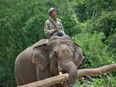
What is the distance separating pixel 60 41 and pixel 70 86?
86 centimetres

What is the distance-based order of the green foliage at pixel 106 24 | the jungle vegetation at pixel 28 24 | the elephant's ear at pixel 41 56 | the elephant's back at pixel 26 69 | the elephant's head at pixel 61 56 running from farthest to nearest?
the jungle vegetation at pixel 28 24
the green foliage at pixel 106 24
the elephant's back at pixel 26 69
the elephant's ear at pixel 41 56
the elephant's head at pixel 61 56

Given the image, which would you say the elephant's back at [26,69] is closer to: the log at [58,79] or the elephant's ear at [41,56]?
the elephant's ear at [41,56]

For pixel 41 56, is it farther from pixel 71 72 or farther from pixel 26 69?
pixel 26 69

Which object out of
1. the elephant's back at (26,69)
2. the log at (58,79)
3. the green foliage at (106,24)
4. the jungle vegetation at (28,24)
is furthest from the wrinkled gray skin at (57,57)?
the jungle vegetation at (28,24)

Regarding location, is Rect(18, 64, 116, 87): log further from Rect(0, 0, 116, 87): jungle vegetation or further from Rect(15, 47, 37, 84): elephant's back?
Rect(0, 0, 116, 87): jungle vegetation

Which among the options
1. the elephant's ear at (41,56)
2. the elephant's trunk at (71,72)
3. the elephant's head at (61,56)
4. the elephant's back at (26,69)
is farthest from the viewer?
the elephant's back at (26,69)

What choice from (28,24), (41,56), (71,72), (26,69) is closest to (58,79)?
→ (71,72)

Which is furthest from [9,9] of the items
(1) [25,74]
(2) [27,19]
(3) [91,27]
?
(1) [25,74]

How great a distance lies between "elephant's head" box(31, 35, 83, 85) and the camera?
6673 mm

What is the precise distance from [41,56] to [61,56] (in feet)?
2.09

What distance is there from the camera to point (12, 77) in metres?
24.5

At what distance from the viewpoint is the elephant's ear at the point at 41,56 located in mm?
7419

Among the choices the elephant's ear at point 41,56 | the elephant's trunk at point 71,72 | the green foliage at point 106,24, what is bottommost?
the green foliage at point 106,24

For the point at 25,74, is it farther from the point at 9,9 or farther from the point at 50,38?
the point at 9,9
